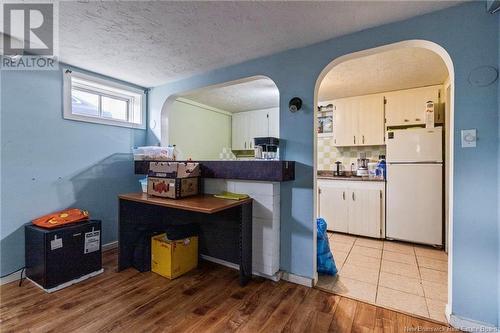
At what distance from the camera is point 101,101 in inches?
118

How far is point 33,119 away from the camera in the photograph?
2.33 meters

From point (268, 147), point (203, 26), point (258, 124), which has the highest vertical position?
point (203, 26)

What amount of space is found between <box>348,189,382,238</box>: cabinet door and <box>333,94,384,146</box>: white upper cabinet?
0.82 metres

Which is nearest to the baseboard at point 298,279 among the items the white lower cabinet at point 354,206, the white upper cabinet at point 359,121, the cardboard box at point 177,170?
the cardboard box at point 177,170

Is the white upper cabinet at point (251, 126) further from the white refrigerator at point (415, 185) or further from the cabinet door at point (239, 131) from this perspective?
the white refrigerator at point (415, 185)

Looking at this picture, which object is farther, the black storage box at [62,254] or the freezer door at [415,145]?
the freezer door at [415,145]

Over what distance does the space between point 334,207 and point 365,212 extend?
1.47ft

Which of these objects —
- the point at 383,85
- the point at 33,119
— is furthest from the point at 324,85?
the point at 33,119

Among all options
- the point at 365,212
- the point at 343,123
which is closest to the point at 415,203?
the point at 365,212

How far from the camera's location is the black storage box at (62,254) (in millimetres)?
2029

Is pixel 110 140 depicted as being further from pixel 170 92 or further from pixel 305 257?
pixel 305 257

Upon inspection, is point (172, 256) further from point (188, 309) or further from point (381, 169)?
point (381, 169)

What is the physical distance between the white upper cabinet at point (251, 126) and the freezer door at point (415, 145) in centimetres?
→ 200

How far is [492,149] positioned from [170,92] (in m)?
3.27
